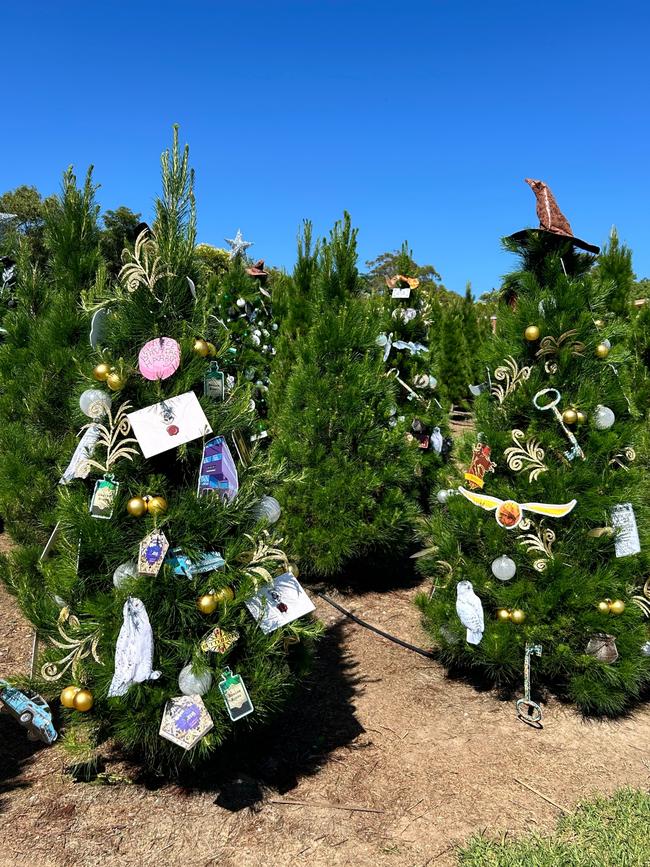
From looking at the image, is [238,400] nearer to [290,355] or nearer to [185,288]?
[185,288]

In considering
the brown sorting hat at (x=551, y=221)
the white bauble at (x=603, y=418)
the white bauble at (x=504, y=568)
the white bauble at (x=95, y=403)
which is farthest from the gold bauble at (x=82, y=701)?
the brown sorting hat at (x=551, y=221)

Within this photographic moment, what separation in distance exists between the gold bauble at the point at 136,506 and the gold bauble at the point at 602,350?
2.78 meters

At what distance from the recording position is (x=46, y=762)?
3.14 m

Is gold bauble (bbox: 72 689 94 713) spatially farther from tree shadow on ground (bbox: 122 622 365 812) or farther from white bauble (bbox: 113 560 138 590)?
tree shadow on ground (bbox: 122 622 365 812)

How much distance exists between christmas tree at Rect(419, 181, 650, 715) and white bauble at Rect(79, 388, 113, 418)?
88.9 inches

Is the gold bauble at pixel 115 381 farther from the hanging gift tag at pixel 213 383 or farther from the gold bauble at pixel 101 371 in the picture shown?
the hanging gift tag at pixel 213 383

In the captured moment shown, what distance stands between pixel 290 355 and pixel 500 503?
4812mm

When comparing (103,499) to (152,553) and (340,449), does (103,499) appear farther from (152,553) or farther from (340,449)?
(340,449)

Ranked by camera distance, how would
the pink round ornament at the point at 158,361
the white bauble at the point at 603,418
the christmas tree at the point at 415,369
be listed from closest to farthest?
the pink round ornament at the point at 158,361 → the white bauble at the point at 603,418 → the christmas tree at the point at 415,369

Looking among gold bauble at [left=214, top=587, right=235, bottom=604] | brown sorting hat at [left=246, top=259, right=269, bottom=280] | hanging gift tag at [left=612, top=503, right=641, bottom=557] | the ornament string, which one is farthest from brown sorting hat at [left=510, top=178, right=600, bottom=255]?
brown sorting hat at [left=246, top=259, right=269, bottom=280]

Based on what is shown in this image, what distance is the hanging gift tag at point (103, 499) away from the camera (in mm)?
2582

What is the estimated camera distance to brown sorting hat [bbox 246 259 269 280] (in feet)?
29.9

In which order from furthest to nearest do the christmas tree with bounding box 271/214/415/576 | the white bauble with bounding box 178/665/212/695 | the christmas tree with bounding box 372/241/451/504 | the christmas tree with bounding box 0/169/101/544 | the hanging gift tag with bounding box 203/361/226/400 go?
the christmas tree with bounding box 372/241/451/504
the christmas tree with bounding box 271/214/415/576
the christmas tree with bounding box 0/169/101/544
the hanging gift tag with bounding box 203/361/226/400
the white bauble with bounding box 178/665/212/695

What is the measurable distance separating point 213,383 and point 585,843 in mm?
2602
